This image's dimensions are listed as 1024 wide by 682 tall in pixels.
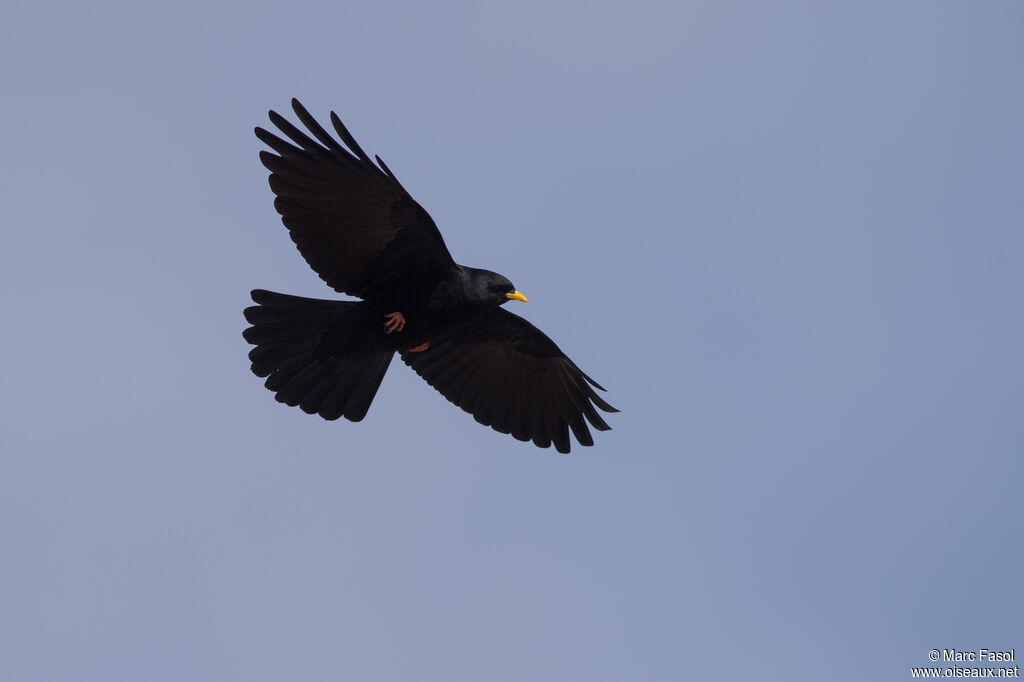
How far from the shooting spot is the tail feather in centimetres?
1380

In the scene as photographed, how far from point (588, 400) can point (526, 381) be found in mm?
808

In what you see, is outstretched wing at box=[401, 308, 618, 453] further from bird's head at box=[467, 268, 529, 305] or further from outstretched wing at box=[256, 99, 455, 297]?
outstretched wing at box=[256, 99, 455, 297]

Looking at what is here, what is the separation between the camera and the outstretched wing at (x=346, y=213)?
13.1 meters

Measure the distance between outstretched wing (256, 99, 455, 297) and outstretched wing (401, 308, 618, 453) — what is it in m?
2.04

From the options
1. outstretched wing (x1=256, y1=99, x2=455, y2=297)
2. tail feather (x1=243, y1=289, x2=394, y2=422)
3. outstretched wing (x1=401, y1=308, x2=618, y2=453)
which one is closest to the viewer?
outstretched wing (x1=256, y1=99, x2=455, y2=297)

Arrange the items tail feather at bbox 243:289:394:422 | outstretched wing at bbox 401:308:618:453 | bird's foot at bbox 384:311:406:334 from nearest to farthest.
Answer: bird's foot at bbox 384:311:406:334 → tail feather at bbox 243:289:394:422 → outstretched wing at bbox 401:308:618:453

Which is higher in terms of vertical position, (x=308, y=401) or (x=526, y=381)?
(x=526, y=381)

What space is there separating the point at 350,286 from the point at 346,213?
0.82 metres

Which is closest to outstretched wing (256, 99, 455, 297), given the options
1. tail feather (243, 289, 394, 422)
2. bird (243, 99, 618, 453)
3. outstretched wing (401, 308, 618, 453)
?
bird (243, 99, 618, 453)

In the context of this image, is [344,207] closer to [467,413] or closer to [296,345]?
[296,345]

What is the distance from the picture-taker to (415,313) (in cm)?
1366

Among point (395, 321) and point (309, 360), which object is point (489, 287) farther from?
point (309, 360)

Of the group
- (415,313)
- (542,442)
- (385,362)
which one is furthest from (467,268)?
(542,442)

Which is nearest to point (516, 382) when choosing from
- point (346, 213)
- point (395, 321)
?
point (395, 321)
